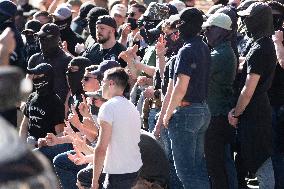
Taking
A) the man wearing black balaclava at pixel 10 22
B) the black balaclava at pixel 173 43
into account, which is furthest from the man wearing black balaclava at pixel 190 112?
the man wearing black balaclava at pixel 10 22

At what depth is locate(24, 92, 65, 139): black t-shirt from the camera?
7422 mm

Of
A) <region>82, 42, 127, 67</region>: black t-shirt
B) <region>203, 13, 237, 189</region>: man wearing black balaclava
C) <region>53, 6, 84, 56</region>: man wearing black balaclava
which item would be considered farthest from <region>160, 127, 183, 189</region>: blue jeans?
<region>53, 6, 84, 56</region>: man wearing black balaclava

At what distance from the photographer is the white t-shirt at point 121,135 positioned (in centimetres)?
537

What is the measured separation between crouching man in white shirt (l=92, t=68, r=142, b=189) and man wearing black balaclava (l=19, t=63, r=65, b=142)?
1.95 meters

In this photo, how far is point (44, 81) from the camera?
7.72 metres

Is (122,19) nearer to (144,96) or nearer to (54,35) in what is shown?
(54,35)

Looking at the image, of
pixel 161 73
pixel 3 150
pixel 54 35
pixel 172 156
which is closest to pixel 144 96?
pixel 161 73

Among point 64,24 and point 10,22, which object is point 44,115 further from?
point 64,24

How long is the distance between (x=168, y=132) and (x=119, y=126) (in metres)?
1.16

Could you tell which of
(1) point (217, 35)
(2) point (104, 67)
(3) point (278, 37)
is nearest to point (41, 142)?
(2) point (104, 67)

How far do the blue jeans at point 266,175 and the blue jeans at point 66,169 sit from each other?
62.0 inches

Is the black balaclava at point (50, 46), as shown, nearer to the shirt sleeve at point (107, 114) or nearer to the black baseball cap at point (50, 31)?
the black baseball cap at point (50, 31)

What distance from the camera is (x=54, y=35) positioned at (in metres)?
9.02

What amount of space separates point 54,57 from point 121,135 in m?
3.61
